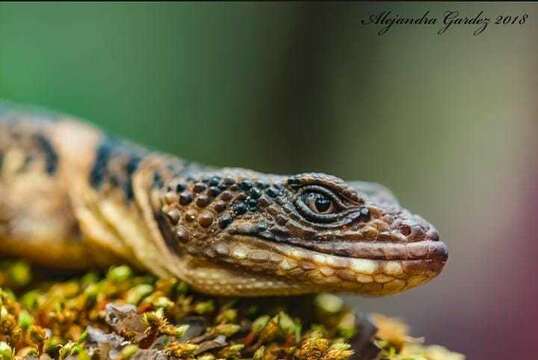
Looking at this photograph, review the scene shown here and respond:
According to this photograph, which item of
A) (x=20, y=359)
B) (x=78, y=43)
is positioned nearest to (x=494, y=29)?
(x=20, y=359)

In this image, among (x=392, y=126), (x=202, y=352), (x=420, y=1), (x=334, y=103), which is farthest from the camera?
(x=334, y=103)

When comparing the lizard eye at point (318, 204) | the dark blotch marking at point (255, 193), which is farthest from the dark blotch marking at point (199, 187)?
the lizard eye at point (318, 204)

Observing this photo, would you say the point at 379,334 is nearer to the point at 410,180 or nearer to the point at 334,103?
the point at 410,180

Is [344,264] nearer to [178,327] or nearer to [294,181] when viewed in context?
[294,181]

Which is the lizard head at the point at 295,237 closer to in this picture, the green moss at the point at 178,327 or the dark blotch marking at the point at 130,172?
the green moss at the point at 178,327

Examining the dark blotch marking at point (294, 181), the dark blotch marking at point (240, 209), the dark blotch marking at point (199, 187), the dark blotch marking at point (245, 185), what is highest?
the dark blotch marking at point (294, 181)

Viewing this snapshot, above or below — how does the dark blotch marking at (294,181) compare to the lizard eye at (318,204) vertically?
above
